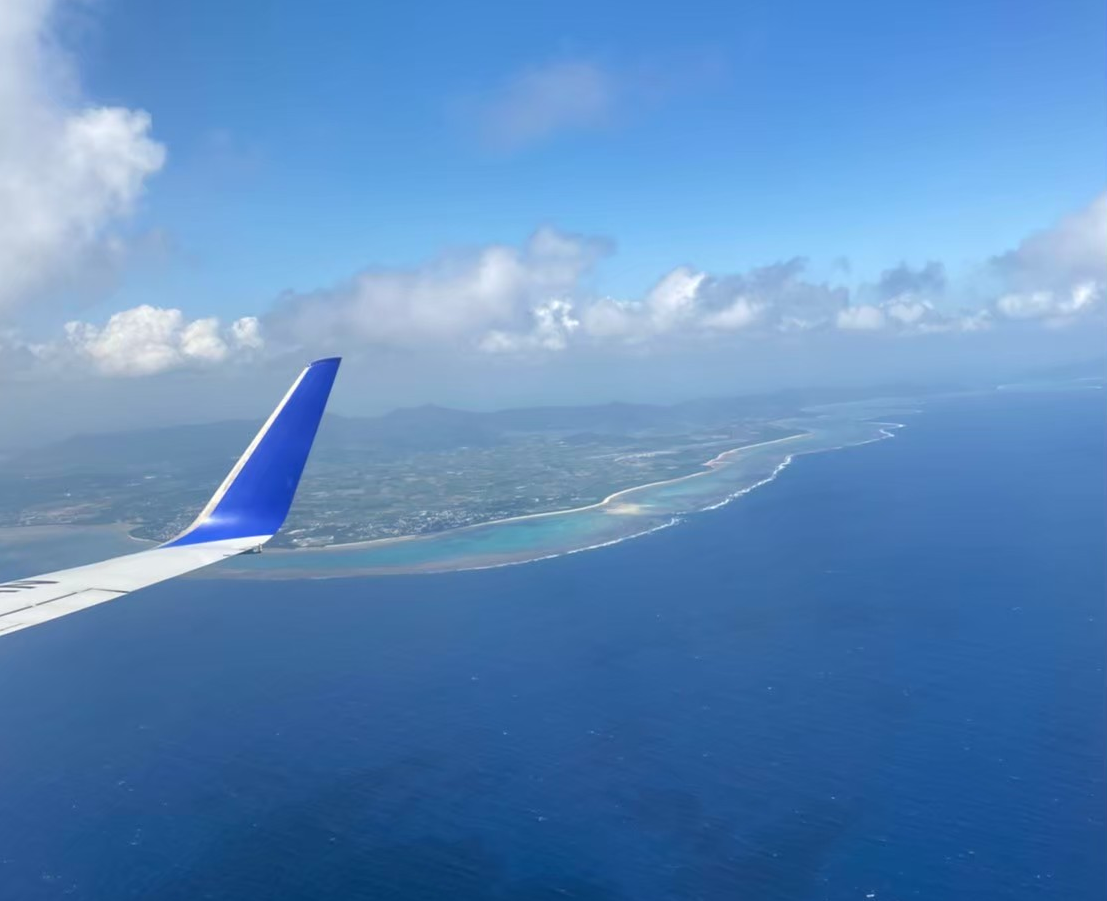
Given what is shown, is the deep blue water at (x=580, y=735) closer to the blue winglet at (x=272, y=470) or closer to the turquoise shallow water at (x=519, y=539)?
the turquoise shallow water at (x=519, y=539)

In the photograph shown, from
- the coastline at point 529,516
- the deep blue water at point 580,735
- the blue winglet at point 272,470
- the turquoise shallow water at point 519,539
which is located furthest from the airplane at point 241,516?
the coastline at point 529,516

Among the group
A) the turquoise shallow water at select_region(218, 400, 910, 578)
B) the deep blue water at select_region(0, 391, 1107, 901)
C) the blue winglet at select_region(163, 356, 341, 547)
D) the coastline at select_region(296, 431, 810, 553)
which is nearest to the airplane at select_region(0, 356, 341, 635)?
the blue winglet at select_region(163, 356, 341, 547)

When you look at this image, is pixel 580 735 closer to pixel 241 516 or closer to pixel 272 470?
pixel 241 516

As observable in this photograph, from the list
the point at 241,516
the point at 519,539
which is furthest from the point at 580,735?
the point at 519,539

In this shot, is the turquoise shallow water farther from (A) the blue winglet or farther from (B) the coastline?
(A) the blue winglet

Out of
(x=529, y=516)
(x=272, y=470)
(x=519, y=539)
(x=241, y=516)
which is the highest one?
(x=272, y=470)

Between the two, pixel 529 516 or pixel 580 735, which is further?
pixel 529 516
